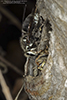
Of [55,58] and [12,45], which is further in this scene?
[12,45]

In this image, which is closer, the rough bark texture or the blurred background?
the rough bark texture

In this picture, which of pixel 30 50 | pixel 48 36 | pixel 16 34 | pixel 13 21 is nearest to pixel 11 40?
pixel 16 34

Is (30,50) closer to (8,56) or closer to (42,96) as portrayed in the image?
(42,96)

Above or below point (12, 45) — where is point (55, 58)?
above

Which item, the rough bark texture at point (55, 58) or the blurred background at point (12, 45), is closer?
the rough bark texture at point (55, 58)
